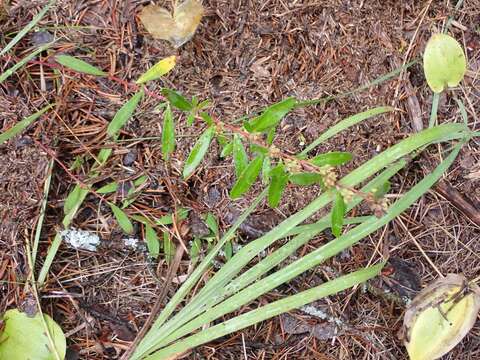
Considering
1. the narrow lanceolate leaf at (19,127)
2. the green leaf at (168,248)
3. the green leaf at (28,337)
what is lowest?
the green leaf at (28,337)

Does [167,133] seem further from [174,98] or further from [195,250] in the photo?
[195,250]

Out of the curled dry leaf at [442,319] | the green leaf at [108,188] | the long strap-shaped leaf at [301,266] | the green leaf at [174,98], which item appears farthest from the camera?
the green leaf at [108,188]

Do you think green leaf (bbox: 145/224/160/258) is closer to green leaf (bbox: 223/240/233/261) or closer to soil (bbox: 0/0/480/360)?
soil (bbox: 0/0/480/360)

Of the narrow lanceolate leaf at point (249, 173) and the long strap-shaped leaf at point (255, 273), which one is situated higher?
the narrow lanceolate leaf at point (249, 173)

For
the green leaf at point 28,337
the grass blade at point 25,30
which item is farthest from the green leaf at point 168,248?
the grass blade at point 25,30

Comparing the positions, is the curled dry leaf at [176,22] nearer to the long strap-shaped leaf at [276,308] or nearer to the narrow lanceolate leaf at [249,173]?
the narrow lanceolate leaf at [249,173]

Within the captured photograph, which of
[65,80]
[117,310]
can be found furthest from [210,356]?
[65,80]

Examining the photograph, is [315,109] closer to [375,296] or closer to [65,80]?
[375,296]
